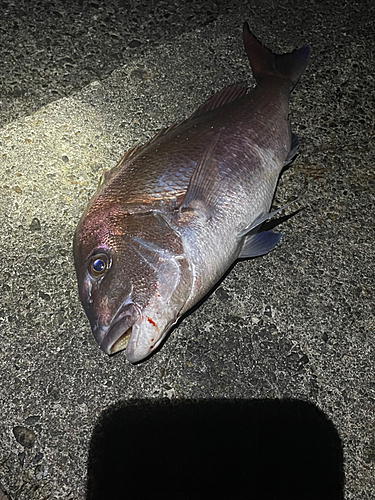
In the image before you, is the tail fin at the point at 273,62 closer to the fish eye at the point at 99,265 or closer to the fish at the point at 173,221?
the fish at the point at 173,221

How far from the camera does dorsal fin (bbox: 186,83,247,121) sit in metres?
2.32

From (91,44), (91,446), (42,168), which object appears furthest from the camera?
(91,44)

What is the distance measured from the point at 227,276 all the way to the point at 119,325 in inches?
33.2

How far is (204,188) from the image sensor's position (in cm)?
191

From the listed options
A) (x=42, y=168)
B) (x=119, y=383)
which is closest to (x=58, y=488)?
(x=119, y=383)

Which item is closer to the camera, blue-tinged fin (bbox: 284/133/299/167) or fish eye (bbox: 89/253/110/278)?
fish eye (bbox: 89/253/110/278)

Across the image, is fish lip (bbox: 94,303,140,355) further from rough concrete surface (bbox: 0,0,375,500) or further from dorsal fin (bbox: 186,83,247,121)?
dorsal fin (bbox: 186,83,247,121)

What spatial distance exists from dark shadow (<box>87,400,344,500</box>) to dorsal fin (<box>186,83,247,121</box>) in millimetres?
1545

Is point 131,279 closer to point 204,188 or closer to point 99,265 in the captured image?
point 99,265

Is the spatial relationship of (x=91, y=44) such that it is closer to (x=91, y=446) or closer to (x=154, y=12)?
(x=154, y=12)

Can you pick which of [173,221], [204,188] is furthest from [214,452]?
[204,188]

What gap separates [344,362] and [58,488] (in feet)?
5.03

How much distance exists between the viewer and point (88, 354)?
218cm

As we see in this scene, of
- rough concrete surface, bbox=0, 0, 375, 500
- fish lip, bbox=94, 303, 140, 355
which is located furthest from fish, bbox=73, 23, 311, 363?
rough concrete surface, bbox=0, 0, 375, 500
